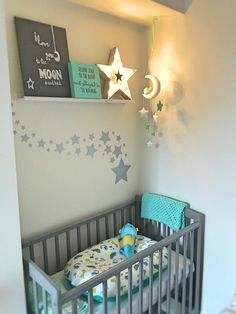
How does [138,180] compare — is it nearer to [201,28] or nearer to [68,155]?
[68,155]

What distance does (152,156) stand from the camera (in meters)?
2.40

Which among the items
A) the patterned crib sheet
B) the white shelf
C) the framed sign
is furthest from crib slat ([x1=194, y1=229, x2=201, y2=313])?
the framed sign

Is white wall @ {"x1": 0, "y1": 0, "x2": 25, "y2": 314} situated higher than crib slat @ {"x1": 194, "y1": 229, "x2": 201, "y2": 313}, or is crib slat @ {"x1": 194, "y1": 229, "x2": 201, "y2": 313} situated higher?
white wall @ {"x1": 0, "y1": 0, "x2": 25, "y2": 314}

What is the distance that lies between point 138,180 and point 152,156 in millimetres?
273

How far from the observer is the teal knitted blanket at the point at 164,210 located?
7.08ft

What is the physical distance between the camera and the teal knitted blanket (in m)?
2.16

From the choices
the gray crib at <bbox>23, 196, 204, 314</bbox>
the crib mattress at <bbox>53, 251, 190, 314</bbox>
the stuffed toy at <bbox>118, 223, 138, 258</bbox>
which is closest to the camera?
the gray crib at <bbox>23, 196, 204, 314</bbox>

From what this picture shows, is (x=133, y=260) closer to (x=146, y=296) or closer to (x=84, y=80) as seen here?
→ (x=146, y=296)

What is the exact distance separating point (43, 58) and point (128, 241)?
1.33 m

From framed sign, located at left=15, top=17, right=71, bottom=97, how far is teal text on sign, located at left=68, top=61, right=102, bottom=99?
0.16 feet

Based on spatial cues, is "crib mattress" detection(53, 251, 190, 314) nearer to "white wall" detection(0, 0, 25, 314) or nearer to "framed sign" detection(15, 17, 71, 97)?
"white wall" detection(0, 0, 25, 314)

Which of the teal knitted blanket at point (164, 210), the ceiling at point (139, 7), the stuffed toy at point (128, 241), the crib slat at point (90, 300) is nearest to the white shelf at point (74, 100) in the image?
the ceiling at point (139, 7)

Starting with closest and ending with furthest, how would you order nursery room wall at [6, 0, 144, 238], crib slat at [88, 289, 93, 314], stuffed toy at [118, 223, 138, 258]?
crib slat at [88, 289, 93, 314] → nursery room wall at [6, 0, 144, 238] → stuffed toy at [118, 223, 138, 258]

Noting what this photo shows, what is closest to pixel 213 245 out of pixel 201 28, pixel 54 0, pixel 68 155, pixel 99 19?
pixel 68 155
